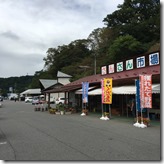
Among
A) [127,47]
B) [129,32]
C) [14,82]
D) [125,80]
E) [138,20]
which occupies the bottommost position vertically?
[125,80]

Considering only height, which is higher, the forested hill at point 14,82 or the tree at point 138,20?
the tree at point 138,20

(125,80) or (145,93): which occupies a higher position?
(125,80)

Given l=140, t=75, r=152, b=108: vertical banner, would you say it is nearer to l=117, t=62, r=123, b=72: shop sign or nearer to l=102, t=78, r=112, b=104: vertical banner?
l=102, t=78, r=112, b=104: vertical banner

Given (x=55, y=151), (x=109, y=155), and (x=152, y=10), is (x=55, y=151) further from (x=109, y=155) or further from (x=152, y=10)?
(x=152, y=10)

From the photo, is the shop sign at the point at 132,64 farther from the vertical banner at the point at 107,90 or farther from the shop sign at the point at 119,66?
the vertical banner at the point at 107,90

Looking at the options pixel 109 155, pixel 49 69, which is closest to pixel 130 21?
pixel 49 69

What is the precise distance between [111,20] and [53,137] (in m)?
50.0

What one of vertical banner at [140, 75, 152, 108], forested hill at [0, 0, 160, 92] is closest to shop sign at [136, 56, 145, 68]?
vertical banner at [140, 75, 152, 108]

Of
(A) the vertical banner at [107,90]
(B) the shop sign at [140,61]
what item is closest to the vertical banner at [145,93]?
(A) the vertical banner at [107,90]

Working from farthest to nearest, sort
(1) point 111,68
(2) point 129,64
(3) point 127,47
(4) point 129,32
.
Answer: (4) point 129,32 → (3) point 127,47 → (1) point 111,68 → (2) point 129,64

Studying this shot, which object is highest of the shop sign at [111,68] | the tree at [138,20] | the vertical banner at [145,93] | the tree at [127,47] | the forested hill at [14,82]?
the tree at [138,20]

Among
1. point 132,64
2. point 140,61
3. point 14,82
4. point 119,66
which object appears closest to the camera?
point 140,61

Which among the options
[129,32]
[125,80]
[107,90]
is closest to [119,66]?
[125,80]

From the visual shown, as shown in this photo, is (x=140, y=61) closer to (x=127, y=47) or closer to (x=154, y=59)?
(x=154, y=59)
